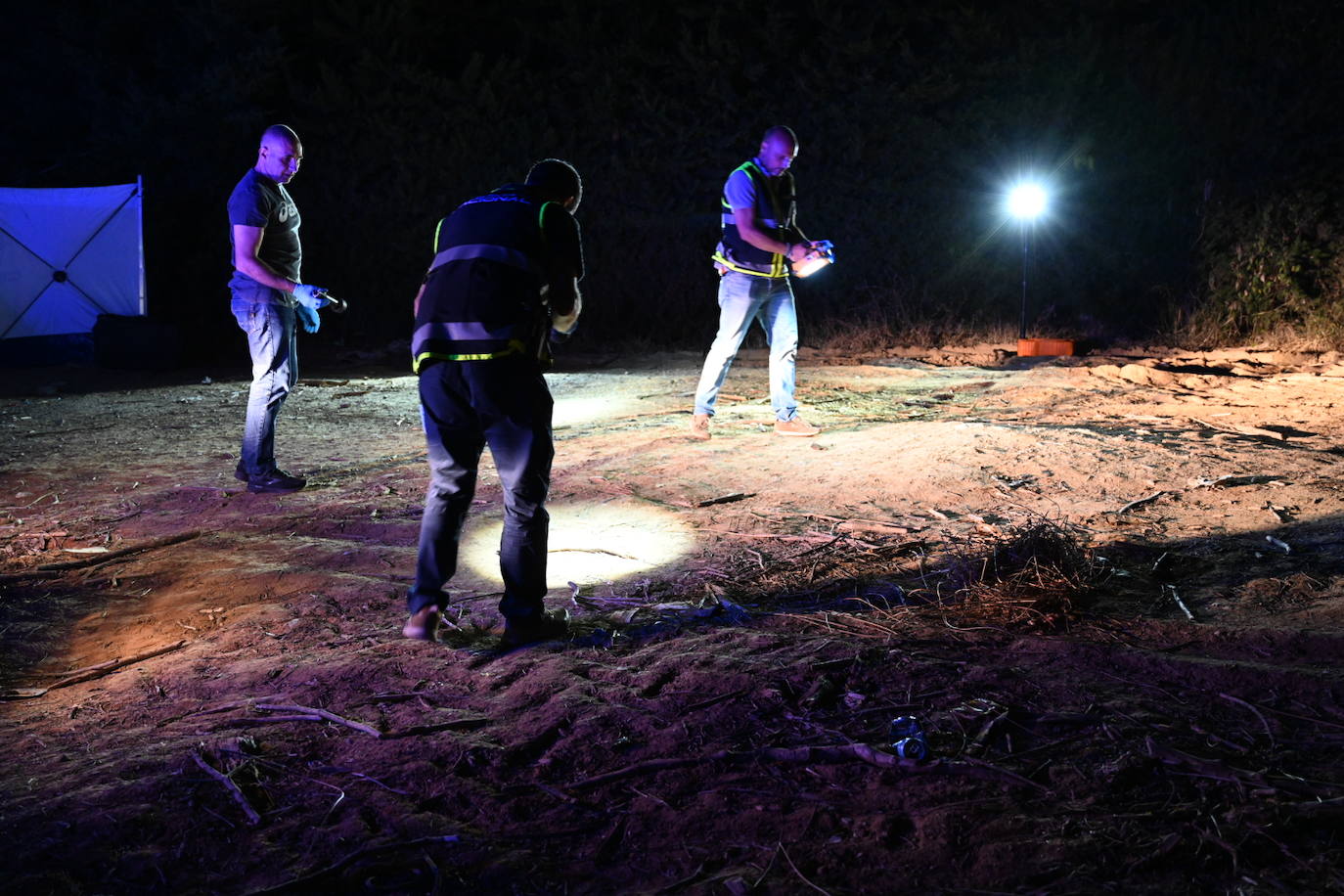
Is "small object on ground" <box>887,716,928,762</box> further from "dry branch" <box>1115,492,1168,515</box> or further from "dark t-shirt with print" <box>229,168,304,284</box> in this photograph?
"dark t-shirt with print" <box>229,168,304,284</box>

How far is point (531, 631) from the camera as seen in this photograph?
3.68 m

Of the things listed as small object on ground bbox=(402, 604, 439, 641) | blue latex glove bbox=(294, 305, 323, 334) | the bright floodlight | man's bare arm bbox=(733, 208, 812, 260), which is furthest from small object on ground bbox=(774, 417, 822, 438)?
the bright floodlight

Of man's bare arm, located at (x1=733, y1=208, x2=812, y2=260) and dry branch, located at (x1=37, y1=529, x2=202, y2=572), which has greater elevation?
man's bare arm, located at (x1=733, y1=208, x2=812, y2=260)

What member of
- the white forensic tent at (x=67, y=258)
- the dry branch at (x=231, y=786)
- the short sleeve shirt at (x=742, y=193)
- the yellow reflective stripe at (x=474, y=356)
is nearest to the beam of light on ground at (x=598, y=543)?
the yellow reflective stripe at (x=474, y=356)

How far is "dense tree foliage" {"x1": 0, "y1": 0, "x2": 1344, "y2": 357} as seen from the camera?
13539 millimetres

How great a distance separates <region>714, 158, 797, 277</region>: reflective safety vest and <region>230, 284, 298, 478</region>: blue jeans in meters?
2.75

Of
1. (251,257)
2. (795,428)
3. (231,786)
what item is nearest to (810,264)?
(795,428)

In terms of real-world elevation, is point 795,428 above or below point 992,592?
above

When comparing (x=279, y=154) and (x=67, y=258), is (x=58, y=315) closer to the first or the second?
(x=67, y=258)

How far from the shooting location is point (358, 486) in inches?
250

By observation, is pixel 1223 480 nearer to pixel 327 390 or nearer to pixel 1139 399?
pixel 1139 399

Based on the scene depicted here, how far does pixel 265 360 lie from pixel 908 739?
179 inches

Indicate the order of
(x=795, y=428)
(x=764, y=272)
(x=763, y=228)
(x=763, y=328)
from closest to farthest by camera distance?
(x=763, y=228), (x=764, y=272), (x=763, y=328), (x=795, y=428)

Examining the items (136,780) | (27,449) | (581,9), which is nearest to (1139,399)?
(136,780)
